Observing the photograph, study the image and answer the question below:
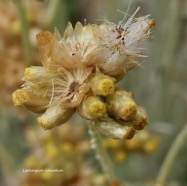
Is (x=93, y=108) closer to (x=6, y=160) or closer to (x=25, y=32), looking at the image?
(x=25, y=32)

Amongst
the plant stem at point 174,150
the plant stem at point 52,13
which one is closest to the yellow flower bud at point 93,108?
the plant stem at point 174,150

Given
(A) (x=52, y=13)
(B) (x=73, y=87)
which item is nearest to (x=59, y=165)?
(A) (x=52, y=13)

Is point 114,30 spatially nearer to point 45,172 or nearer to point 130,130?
point 130,130

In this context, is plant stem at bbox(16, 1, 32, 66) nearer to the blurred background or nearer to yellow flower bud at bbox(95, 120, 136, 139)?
the blurred background

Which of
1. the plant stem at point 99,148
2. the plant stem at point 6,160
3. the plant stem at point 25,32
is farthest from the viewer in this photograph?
the plant stem at point 6,160

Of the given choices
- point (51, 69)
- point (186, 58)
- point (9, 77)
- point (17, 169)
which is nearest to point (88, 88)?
point (51, 69)

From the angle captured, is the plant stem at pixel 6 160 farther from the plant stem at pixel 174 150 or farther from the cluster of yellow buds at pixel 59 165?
the plant stem at pixel 174 150
